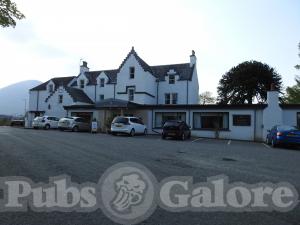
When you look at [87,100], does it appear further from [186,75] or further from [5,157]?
[5,157]

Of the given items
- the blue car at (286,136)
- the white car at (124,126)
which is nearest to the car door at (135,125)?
the white car at (124,126)

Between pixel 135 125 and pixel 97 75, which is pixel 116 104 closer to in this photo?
pixel 135 125

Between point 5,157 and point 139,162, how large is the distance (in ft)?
15.9

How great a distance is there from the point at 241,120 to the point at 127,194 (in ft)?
77.9

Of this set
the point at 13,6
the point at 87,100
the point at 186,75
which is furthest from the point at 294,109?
the point at 87,100

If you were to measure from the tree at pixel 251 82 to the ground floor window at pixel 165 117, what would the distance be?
925 inches

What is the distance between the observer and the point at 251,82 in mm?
49625

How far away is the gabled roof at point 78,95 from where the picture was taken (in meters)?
41.8

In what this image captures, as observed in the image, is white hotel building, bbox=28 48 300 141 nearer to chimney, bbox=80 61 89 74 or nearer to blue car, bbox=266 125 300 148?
chimney, bbox=80 61 89 74

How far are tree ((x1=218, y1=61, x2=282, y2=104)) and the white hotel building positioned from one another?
1108cm

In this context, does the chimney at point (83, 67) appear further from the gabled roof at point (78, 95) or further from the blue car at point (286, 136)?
the blue car at point (286, 136)

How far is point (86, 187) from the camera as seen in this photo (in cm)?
648

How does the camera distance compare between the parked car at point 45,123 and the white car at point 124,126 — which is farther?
the parked car at point 45,123

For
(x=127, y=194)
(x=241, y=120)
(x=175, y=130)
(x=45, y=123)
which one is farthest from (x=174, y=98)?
(x=127, y=194)
